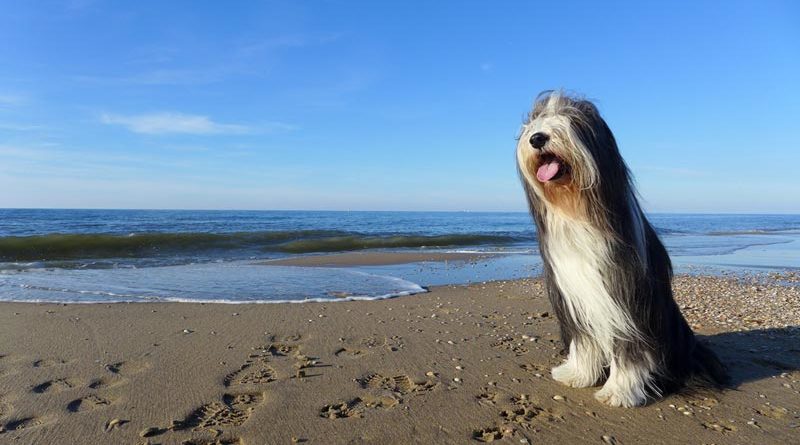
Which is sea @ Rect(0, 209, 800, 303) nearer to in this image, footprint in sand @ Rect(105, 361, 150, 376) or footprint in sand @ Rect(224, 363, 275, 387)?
footprint in sand @ Rect(105, 361, 150, 376)

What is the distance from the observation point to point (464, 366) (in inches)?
148

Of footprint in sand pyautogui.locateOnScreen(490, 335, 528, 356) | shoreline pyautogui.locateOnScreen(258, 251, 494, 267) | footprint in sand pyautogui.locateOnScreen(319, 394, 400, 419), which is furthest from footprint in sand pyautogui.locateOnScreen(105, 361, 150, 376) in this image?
shoreline pyautogui.locateOnScreen(258, 251, 494, 267)

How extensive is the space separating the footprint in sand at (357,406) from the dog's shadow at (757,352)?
7.45ft

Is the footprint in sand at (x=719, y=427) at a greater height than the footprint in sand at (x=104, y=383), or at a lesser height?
greater

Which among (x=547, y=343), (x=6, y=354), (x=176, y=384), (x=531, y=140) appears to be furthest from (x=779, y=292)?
(x=6, y=354)

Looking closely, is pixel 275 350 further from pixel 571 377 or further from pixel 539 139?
pixel 539 139

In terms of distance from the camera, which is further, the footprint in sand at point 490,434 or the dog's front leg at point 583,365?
the dog's front leg at point 583,365

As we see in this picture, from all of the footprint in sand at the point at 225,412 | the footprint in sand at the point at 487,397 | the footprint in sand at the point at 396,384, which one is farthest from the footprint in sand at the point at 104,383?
the footprint in sand at the point at 487,397

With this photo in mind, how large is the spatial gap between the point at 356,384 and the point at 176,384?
1.17 metres

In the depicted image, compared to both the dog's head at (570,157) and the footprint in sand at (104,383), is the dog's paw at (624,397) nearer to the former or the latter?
the dog's head at (570,157)

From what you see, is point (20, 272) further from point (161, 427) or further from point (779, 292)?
point (779, 292)

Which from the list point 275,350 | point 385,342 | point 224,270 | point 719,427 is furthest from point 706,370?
point 224,270

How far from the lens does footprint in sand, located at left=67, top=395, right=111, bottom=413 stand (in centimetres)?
293

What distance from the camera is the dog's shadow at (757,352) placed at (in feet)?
11.9
